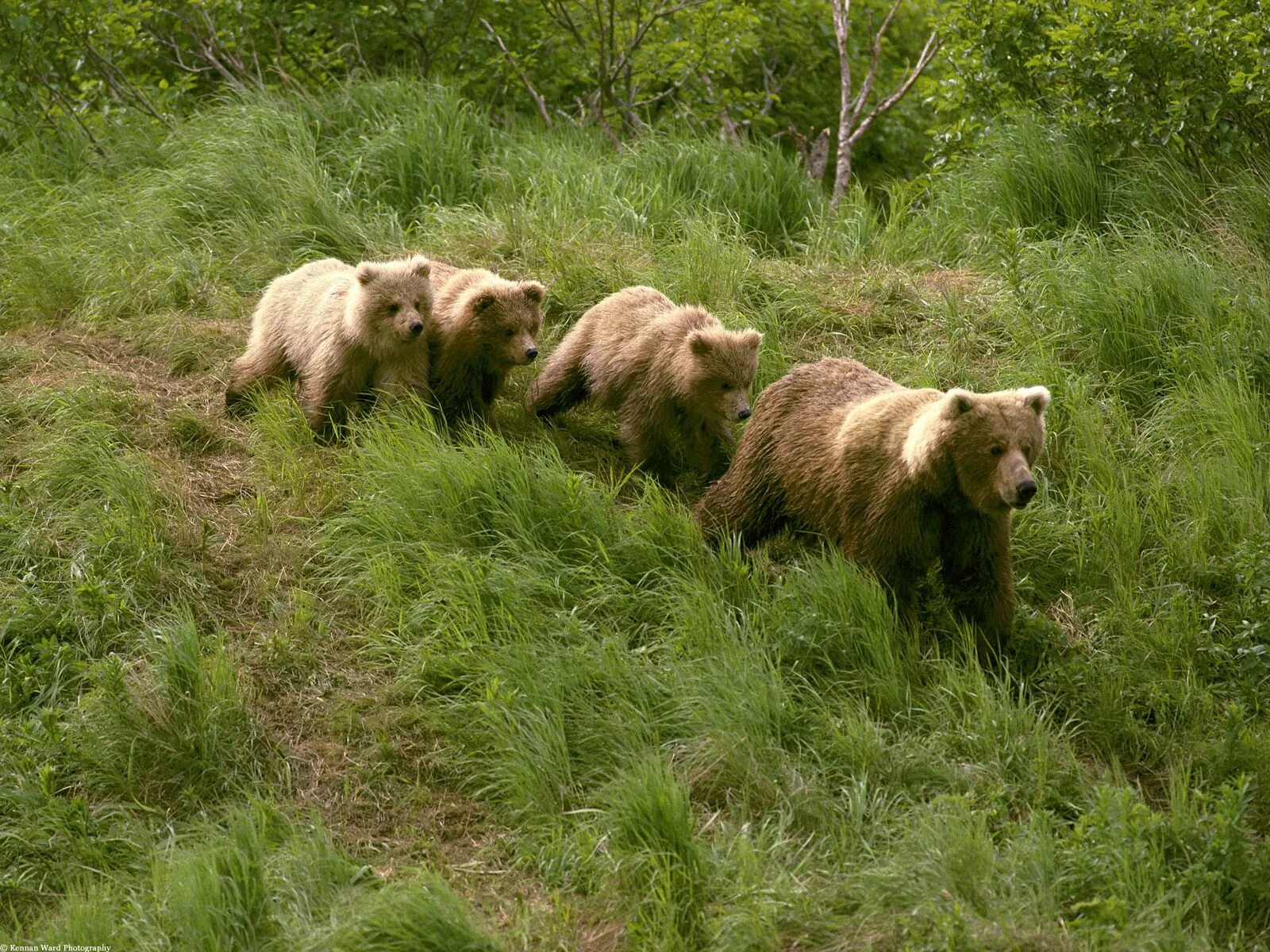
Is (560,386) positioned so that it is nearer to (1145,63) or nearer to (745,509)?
(745,509)

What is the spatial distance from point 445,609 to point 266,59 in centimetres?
695

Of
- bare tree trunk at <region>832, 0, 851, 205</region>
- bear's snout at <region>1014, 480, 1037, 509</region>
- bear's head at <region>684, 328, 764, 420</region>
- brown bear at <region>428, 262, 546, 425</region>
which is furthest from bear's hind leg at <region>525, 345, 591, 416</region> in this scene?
bare tree trunk at <region>832, 0, 851, 205</region>

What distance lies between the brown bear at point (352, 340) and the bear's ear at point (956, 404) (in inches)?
103

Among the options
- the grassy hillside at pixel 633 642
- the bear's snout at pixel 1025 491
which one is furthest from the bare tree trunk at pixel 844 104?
the bear's snout at pixel 1025 491

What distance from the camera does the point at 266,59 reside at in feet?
35.8

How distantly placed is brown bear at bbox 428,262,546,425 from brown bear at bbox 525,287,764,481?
0.27 m

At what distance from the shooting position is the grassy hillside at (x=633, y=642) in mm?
4309

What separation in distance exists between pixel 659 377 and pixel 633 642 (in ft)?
4.83

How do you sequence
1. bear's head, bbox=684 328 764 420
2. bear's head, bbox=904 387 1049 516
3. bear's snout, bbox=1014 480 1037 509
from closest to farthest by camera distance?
bear's snout, bbox=1014 480 1037 509
bear's head, bbox=904 387 1049 516
bear's head, bbox=684 328 764 420

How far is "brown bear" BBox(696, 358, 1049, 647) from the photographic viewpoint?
4.96 metres

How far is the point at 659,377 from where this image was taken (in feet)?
21.1

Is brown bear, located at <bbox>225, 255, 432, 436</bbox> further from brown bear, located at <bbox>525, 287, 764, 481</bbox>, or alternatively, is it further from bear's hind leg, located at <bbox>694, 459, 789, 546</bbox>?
bear's hind leg, located at <bbox>694, 459, 789, 546</bbox>

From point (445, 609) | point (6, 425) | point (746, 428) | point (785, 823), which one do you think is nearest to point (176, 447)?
point (6, 425)

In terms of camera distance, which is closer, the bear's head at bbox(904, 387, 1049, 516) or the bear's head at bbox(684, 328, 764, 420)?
the bear's head at bbox(904, 387, 1049, 516)
